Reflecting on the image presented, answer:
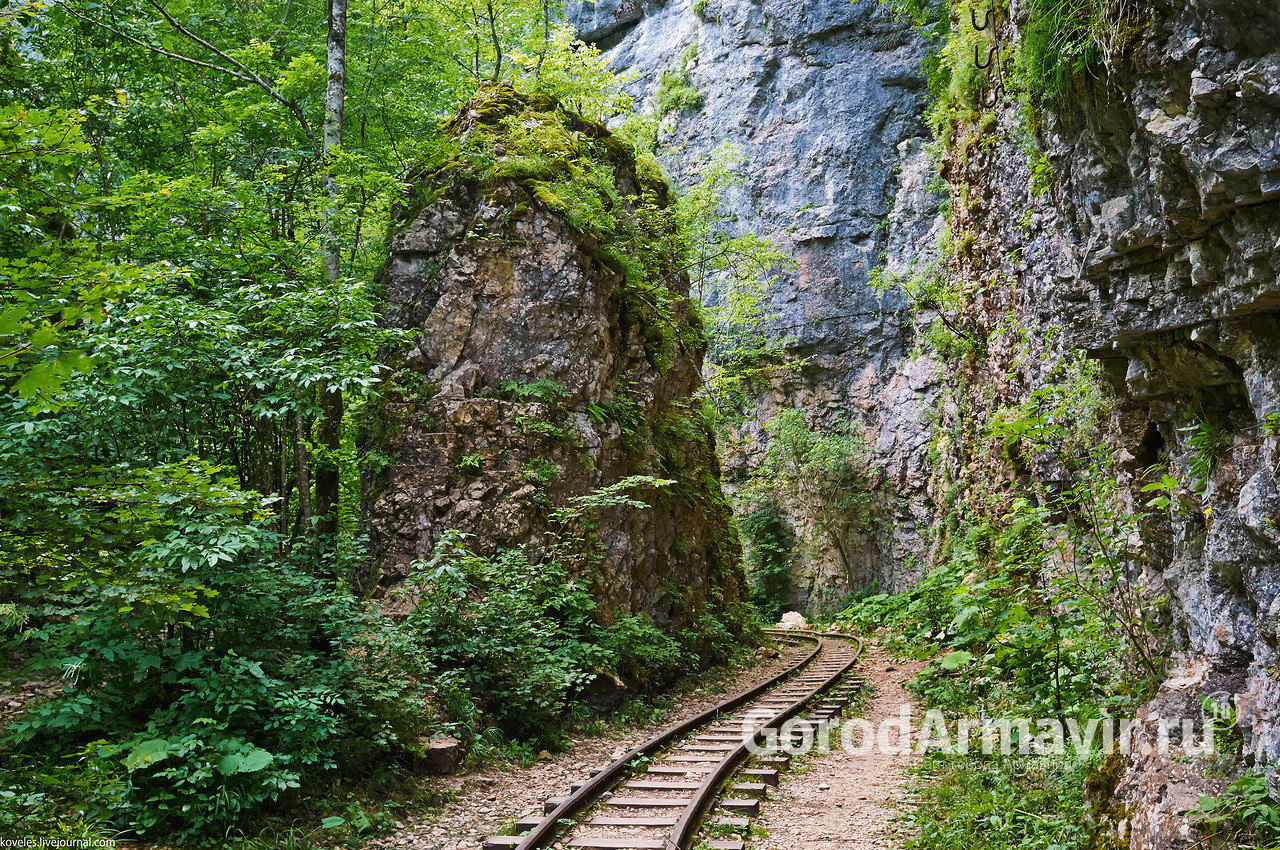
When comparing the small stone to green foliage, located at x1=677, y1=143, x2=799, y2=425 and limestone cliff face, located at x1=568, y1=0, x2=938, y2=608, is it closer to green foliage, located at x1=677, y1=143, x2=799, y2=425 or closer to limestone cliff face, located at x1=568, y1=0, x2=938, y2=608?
green foliage, located at x1=677, y1=143, x2=799, y2=425

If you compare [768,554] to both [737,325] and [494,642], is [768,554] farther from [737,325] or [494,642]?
[494,642]

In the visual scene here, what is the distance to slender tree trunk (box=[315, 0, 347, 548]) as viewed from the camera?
351 inches

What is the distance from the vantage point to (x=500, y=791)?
6.92 meters

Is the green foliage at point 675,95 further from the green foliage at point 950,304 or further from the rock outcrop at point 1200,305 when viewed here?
the rock outcrop at point 1200,305

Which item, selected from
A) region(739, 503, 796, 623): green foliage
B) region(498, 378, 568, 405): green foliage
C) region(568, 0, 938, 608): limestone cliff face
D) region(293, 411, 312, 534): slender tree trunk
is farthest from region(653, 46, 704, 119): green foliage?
region(293, 411, 312, 534): slender tree trunk

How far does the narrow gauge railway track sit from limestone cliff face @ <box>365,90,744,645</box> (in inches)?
94.6

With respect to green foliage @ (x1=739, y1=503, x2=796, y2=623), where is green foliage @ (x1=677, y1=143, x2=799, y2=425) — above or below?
above

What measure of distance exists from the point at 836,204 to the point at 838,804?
25.1 metres

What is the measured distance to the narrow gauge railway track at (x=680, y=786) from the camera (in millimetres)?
5516

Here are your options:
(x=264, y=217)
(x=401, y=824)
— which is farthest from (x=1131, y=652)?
(x=264, y=217)

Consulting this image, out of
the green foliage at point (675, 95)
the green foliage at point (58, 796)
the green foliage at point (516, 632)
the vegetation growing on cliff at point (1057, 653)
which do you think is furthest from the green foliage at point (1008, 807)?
the green foliage at point (675, 95)

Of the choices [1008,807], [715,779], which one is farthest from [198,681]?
[1008,807]

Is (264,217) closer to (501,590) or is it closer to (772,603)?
(501,590)

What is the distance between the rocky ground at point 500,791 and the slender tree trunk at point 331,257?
11.5ft
